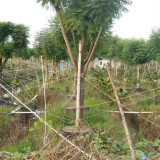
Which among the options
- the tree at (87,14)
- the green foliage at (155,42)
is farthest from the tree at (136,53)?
the tree at (87,14)

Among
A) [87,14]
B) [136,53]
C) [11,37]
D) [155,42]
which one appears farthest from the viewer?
[136,53]

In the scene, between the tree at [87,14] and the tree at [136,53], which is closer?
the tree at [87,14]

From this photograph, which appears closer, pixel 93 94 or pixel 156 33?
pixel 93 94

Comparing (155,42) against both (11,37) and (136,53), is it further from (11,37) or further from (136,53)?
(11,37)

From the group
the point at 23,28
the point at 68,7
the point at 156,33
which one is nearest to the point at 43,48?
the point at 23,28

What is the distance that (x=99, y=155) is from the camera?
1.94 metres

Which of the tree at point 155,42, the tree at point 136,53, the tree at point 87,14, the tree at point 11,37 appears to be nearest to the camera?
the tree at point 87,14

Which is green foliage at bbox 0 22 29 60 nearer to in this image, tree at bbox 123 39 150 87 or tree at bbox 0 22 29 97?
tree at bbox 0 22 29 97

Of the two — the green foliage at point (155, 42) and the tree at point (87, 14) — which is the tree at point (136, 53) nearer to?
the green foliage at point (155, 42)

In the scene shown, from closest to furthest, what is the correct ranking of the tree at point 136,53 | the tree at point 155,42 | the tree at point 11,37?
the tree at point 155,42
the tree at point 11,37
the tree at point 136,53

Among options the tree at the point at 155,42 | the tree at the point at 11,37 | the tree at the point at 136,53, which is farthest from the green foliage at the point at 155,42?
the tree at the point at 11,37

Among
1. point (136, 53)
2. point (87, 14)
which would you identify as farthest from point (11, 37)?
point (87, 14)

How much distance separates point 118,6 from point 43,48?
6.38m

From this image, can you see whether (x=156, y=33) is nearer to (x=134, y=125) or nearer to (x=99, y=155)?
(x=134, y=125)
